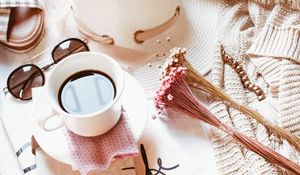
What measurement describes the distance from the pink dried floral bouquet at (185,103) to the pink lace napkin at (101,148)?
7cm

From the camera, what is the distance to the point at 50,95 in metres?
0.63

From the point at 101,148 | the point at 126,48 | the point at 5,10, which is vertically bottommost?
the point at 101,148

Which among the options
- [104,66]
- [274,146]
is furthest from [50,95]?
[274,146]

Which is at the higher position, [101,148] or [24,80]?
[24,80]

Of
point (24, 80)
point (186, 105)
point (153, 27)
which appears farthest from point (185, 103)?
point (24, 80)

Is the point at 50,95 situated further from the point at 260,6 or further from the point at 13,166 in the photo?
the point at 260,6

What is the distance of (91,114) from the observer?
0.62 meters

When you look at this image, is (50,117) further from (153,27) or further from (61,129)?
(153,27)

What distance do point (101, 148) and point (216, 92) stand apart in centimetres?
18

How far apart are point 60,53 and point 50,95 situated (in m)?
0.17

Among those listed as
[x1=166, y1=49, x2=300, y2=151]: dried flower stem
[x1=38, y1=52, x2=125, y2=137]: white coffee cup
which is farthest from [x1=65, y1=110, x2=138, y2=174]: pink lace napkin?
[x1=166, y1=49, x2=300, y2=151]: dried flower stem

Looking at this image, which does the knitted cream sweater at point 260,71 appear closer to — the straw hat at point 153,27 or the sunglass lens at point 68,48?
the straw hat at point 153,27

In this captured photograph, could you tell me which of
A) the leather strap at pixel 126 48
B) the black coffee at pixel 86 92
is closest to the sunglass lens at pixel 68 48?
the leather strap at pixel 126 48

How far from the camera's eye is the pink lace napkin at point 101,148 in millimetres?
655
